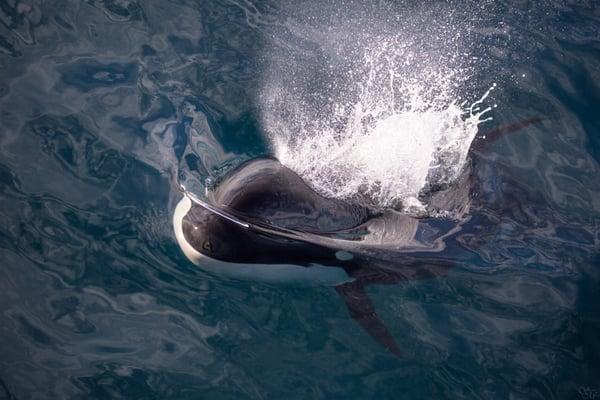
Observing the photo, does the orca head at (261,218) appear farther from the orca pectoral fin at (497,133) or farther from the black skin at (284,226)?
the orca pectoral fin at (497,133)

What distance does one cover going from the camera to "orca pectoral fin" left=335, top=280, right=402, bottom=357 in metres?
4.41

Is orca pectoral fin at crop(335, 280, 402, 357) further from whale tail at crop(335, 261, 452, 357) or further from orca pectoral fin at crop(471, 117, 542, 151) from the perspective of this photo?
orca pectoral fin at crop(471, 117, 542, 151)

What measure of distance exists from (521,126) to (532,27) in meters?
1.65

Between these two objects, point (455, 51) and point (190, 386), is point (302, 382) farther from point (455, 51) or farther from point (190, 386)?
point (455, 51)

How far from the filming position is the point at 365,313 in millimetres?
4520

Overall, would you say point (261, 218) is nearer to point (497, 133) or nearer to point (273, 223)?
point (273, 223)

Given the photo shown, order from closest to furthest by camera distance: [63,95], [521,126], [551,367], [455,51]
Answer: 1. [551,367]
2. [63,95]
3. [521,126]
4. [455,51]

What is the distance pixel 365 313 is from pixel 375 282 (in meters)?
0.29

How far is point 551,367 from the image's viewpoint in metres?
4.47

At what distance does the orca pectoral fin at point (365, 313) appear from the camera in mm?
4406

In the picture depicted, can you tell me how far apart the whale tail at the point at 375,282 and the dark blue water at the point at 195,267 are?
8cm

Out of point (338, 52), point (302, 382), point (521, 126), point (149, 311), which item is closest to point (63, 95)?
point (149, 311)

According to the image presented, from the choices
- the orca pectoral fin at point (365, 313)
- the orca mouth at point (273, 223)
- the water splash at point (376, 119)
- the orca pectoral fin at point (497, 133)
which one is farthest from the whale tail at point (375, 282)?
the orca pectoral fin at point (497, 133)

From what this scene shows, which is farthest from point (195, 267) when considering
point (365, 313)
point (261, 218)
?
point (365, 313)
